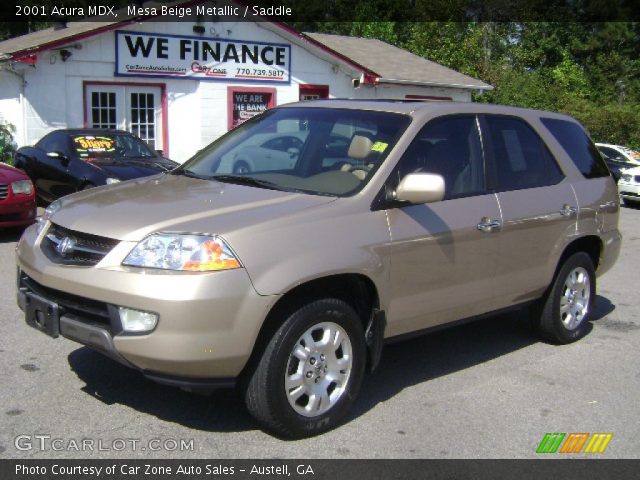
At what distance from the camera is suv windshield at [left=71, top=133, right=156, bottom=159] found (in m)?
11.7

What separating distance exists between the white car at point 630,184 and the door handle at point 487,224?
13.4 m

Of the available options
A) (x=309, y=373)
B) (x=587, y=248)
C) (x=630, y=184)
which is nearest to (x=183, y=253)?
(x=309, y=373)

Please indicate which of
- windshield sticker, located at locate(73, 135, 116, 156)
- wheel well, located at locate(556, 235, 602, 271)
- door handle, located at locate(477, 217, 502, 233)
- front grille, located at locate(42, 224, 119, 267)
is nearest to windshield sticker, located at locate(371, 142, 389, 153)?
door handle, located at locate(477, 217, 502, 233)

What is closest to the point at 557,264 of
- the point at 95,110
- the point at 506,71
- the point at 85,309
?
the point at 85,309

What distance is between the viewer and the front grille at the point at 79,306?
375cm

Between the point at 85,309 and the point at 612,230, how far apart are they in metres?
4.41

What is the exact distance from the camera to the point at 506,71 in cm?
3362

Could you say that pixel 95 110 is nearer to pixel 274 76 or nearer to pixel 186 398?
pixel 274 76

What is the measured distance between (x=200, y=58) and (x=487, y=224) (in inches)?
549

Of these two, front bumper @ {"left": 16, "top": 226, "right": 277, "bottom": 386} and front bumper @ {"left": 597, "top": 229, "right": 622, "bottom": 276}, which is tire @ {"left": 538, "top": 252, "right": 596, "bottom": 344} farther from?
front bumper @ {"left": 16, "top": 226, "right": 277, "bottom": 386}

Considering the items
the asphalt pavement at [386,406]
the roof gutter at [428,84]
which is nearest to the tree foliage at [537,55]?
the roof gutter at [428,84]

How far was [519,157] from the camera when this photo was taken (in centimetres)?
541

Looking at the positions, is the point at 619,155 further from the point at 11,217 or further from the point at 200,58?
the point at 11,217

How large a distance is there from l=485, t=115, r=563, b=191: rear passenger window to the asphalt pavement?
1.34m
